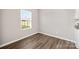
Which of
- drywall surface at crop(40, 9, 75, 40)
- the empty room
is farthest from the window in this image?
drywall surface at crop(40, 9, 75, 40)

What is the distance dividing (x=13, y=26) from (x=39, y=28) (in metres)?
0.33

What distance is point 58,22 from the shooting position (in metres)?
1.18

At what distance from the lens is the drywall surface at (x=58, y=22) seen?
1145 millimetres

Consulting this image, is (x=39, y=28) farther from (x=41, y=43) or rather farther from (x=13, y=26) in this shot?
(x=13, y=26)

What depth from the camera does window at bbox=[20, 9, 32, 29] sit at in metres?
1.17

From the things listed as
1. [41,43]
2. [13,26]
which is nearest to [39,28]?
[41,43]

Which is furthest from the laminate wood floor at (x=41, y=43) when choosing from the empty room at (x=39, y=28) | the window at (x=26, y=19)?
the window at (x=26, y=19)

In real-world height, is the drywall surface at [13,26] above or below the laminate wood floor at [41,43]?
above

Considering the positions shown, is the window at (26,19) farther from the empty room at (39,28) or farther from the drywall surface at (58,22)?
the drywall surface at (58,22)

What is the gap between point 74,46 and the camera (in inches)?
44.1
